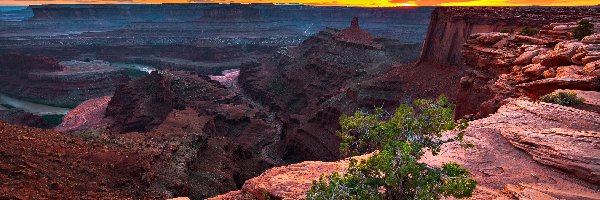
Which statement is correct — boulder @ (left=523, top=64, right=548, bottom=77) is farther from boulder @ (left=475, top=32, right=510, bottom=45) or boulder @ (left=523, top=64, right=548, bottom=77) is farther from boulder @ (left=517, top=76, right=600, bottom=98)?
boulder @ (left=475, top=32, right=510, bottom=45)

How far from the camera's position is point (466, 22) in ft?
155

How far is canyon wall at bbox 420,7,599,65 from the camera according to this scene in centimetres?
Result: 4150

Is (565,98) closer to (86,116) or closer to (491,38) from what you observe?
(491,38)

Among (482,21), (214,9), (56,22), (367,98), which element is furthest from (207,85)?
(56,22)

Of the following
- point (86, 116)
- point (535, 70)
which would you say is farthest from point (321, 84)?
point (535, 70)

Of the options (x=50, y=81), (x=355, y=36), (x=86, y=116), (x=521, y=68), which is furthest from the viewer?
(x=355, y=36)

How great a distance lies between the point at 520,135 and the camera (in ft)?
42.2

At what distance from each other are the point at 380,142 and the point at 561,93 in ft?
34.2

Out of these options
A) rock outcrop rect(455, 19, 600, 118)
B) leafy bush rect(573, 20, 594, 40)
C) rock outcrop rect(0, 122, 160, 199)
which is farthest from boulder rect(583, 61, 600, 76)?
rock outcrop rect(0, 122, 160, 199)

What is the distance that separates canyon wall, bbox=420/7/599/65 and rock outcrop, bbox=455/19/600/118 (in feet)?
47.1

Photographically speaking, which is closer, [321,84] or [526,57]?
[526,57]

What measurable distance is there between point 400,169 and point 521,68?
60.7 feet

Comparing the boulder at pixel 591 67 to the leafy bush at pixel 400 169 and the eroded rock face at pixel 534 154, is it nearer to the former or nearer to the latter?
the eroded rock face at pixel 534 154

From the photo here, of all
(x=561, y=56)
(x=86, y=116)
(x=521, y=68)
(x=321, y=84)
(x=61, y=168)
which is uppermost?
(x=561, y=56)
